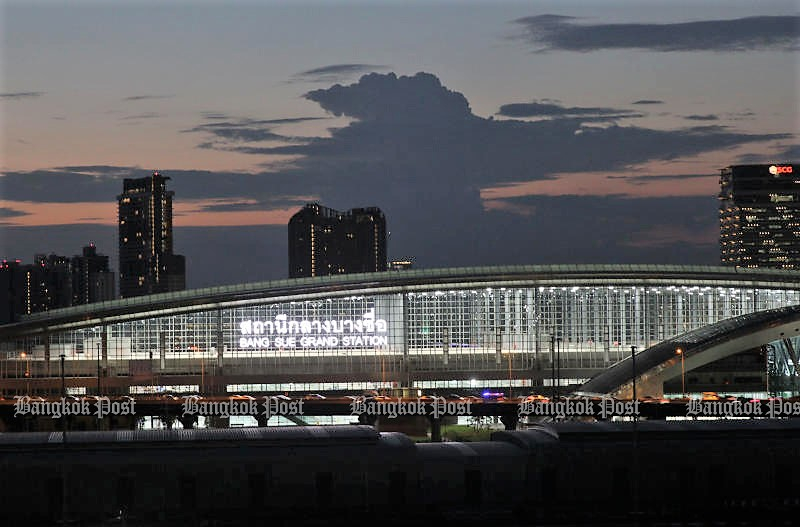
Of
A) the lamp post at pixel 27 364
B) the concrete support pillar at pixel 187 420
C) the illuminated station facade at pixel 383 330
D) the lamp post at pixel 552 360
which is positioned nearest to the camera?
the concrete support pillar at pixel 187 420

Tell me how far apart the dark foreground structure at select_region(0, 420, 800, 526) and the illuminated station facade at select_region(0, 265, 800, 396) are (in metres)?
78.2

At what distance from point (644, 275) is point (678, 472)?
8780 cm

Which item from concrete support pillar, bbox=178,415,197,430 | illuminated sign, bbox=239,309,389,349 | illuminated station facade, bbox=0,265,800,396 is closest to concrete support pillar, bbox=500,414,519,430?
illuminated station facade, bbox=0,265,800,396

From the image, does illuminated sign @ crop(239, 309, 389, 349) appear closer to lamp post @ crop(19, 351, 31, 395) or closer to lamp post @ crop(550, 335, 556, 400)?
lamp post @ crop(550, 335, 556, 400)

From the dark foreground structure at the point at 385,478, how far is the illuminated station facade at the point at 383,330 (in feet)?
→ 256

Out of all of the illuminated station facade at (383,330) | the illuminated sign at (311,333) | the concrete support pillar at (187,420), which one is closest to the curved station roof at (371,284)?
the illuminated station facade at (383,330)

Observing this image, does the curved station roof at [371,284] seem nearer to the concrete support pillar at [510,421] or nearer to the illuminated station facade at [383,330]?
the illuminated station facade at [383,330]

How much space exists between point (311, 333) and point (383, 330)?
26.4ft

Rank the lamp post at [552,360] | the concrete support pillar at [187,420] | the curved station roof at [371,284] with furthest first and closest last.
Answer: the curved station roof at [371,284], the lamp post at [552,360], the concrete support pillar at [187,420]

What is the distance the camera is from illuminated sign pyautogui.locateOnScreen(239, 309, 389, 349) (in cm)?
16112

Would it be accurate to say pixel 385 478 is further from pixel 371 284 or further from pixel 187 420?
pixel 371 284

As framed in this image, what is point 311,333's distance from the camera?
16150 cm

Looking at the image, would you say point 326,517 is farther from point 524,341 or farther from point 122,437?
point 524,341

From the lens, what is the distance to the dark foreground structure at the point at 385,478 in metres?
73.1
